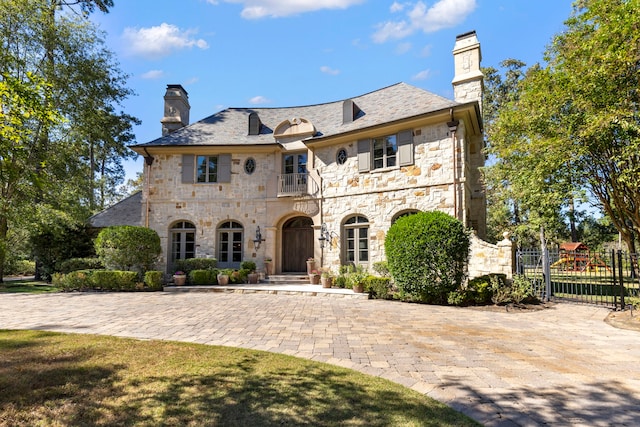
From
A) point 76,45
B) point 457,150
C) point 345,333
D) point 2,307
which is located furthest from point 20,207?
point 457,150

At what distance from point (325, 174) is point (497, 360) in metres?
10.8

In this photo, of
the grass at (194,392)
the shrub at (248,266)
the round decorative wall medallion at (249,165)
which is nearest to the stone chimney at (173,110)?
A: the round decorative wall medallion at (249,165)

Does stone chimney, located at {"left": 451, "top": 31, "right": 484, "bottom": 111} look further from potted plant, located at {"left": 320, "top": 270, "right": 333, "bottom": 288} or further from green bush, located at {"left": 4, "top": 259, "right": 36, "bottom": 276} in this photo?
green bush, located at {"left": 4, "top": 259, "right": 36, "bottom": 276}

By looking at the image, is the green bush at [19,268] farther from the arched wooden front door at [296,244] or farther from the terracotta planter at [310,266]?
the terracotta planter at [310,266]

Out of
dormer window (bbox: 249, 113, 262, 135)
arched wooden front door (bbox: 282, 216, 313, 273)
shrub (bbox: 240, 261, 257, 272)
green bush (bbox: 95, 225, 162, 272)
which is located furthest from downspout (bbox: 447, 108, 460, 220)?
green bush (bbox: 95, 225, 162, 272)

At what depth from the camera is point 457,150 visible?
11500 millimetres

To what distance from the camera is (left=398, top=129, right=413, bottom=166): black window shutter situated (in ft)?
40.6

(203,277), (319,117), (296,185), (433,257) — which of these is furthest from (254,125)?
(433,257)

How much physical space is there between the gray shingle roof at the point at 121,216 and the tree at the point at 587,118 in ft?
52.3

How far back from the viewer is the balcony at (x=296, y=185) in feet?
47.6

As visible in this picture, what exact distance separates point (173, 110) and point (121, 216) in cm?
602

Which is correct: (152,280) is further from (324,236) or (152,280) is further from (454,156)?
(454,156)

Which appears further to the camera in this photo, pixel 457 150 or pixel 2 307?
pixel 457 150

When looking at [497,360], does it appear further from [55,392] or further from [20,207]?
[20,207]
